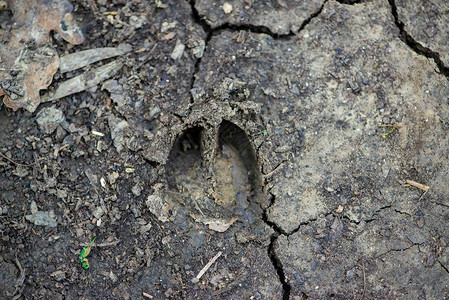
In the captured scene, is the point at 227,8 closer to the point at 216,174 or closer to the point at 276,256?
the point at 216,174

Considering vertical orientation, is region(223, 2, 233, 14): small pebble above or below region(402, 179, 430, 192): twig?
above

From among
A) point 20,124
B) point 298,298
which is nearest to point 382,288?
point 298,298

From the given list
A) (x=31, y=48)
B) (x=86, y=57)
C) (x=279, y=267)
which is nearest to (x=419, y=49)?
(x=279, y=267)

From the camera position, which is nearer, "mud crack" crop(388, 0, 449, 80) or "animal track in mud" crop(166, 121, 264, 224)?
"animal track in mud" crop(166, 121, 264, 224)

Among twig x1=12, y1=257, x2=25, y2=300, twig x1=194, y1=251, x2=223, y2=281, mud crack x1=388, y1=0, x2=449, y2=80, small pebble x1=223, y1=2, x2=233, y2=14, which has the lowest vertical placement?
twig x1=12, y1=257, x2=25, y2=300

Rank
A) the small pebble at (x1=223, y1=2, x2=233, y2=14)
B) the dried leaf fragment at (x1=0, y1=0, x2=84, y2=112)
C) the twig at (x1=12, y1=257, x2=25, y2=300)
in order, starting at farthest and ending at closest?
the small pebble at (x1=223, y1=2, x2=233, y2=14) → the dried leaf fragment at (x1=0, y1=0, x2=84, y2=112) → the twig at (x1=12, y1=257, x2=25, y2=300)

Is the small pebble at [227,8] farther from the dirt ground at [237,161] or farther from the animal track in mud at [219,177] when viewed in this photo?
the animal track in mud at [219,177]

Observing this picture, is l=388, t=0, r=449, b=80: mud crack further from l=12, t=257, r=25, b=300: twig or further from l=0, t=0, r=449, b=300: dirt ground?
l=12, t=257, r=25, b=300: twig

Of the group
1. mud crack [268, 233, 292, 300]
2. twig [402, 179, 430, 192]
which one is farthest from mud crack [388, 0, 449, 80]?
mud crack [268, 233, 292, 300]

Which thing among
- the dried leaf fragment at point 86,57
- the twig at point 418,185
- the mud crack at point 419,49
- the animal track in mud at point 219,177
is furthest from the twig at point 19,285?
the mud crack at point 419,49
